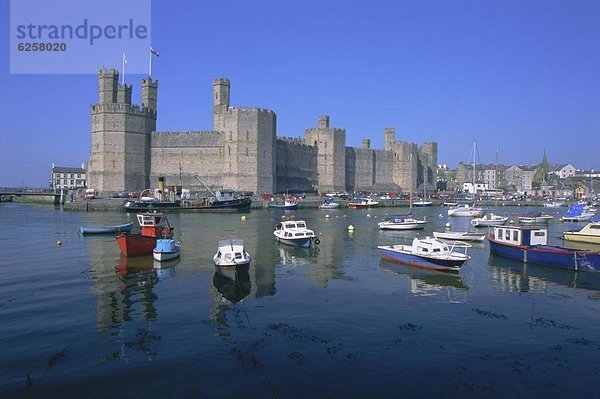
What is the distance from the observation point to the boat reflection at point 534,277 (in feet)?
55.9

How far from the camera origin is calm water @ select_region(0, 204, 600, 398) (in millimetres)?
8766

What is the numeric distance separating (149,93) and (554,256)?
55.6m

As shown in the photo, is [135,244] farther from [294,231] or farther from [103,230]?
[103,230]

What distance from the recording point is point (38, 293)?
14.9 metres

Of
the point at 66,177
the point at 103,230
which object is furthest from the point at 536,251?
the point at 66,177

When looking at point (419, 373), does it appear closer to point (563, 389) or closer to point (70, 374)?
point (563, 389)

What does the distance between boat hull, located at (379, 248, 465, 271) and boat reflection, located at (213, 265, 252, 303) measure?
20.6ft

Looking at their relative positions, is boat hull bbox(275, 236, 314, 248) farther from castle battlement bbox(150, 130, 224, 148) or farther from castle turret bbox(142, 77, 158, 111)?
castle turret bbox(142, 77, 158, 111)

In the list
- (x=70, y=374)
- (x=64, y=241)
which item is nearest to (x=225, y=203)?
(x=64, y=241)

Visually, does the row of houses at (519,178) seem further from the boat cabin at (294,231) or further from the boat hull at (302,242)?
the boat hull at (302,242)

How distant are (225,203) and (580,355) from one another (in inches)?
1864

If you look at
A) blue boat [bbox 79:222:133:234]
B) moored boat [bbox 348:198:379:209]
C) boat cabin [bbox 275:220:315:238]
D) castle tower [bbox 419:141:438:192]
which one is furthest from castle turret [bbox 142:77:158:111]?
castle tower [bbox 419:141:438:192]

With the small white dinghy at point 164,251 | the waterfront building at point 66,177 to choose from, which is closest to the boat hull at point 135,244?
the small white dinghy at point 164,251

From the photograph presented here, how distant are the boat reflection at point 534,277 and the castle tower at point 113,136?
4961 cm
